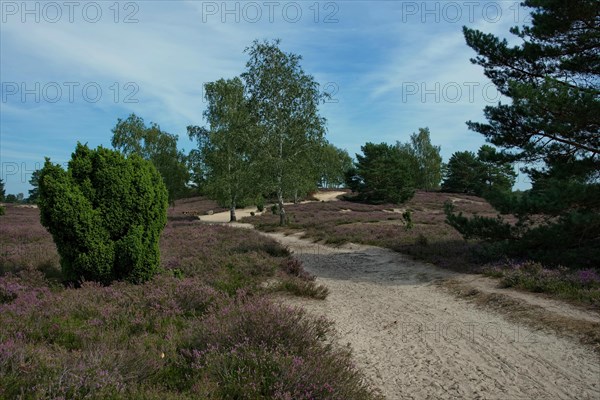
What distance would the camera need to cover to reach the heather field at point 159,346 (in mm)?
3148

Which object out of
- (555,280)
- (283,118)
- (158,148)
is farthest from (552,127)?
(158,148)

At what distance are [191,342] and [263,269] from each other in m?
5.36

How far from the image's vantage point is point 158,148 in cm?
4122

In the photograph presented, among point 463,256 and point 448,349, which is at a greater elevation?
point 463,256

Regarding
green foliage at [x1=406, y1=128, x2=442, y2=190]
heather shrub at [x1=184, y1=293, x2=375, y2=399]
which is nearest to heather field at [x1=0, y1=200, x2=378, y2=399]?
heather shrub at [x1=184, y1=293, x2=375, y2=399]

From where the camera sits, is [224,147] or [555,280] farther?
[224,147]

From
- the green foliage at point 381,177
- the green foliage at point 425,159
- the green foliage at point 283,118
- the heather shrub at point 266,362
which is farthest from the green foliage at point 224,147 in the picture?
the green foliage at point 425,159

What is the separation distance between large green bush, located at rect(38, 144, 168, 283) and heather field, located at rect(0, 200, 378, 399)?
52cm

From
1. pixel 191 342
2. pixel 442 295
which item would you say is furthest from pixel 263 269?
pixel 191 342

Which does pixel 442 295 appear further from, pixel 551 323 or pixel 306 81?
pixel 306 81

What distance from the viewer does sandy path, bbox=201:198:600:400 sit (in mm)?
4254

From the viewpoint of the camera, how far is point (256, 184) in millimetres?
25969

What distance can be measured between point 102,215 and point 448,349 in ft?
21.9

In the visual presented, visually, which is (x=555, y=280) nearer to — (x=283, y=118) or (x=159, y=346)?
(x=159, y=346)
